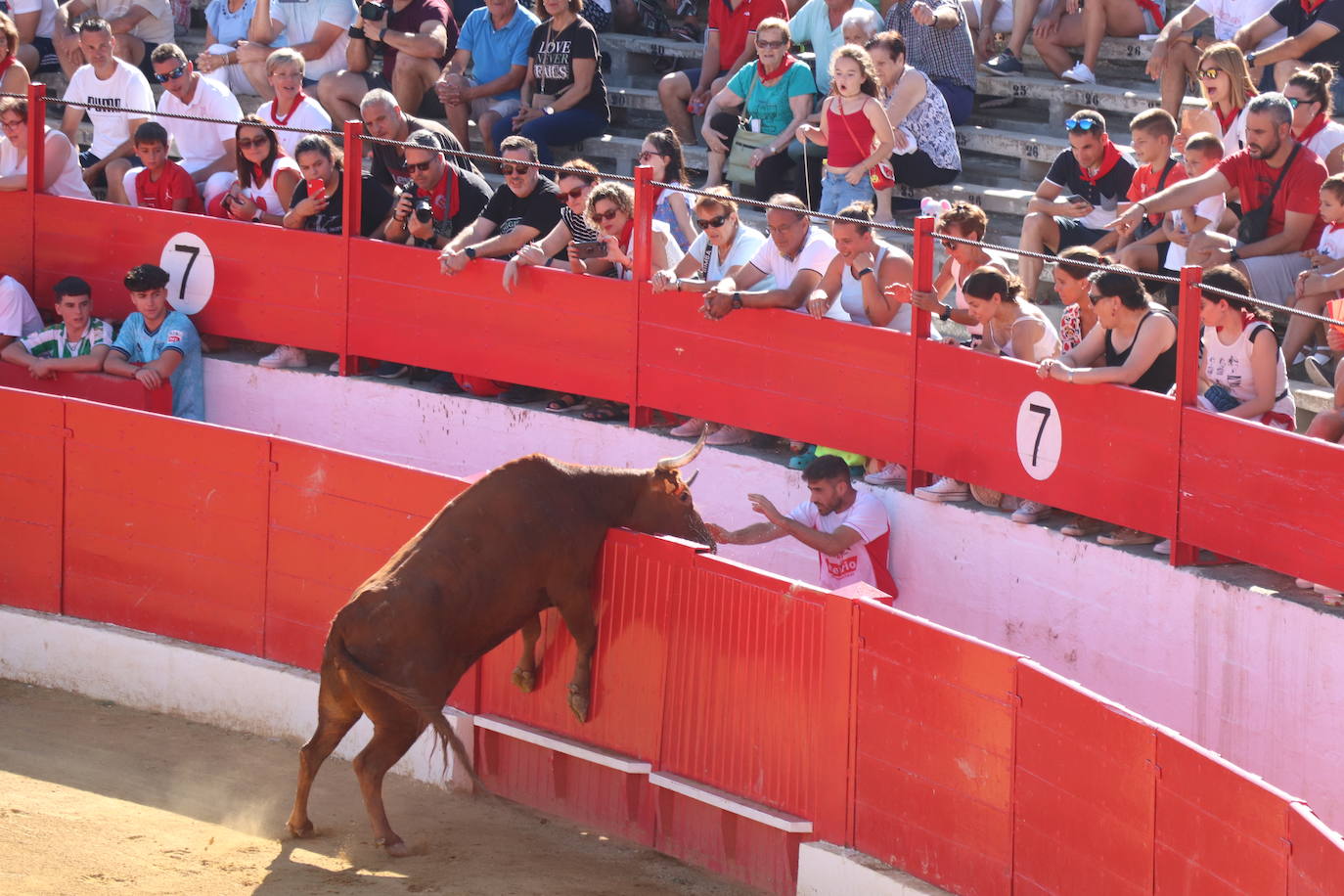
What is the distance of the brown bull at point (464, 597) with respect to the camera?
295 inches

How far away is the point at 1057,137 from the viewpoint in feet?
37.1

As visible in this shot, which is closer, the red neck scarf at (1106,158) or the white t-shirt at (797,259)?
the white t-shirt at (797,259)

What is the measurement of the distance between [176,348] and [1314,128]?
6.19 meters

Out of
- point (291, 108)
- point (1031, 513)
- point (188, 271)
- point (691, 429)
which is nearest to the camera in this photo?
point (1031, 513)

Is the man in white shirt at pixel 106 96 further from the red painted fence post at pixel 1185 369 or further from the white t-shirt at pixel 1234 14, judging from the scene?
the red painted fence post at pixel 1185 369

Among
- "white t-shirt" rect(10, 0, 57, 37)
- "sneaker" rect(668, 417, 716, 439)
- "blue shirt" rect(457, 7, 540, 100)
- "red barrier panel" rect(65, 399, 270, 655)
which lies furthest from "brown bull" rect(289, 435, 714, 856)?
"white t-shirt" rect(10, 0, 57, 37)

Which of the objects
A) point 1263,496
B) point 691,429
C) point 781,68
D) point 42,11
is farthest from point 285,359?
point 1263,496

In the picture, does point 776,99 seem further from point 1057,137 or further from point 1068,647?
point 1068,647

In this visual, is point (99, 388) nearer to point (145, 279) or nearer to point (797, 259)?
point (145, 279)

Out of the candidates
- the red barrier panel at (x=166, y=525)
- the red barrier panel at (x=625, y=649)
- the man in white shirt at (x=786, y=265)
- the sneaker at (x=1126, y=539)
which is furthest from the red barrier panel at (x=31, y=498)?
the sneaker at (x=1126, y=539)

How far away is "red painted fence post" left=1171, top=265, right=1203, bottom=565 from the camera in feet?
23.8

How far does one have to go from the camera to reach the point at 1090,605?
7848 millimetres

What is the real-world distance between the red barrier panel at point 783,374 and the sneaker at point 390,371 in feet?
5.98

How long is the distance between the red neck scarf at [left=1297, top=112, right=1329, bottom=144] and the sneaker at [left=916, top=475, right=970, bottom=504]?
2.35 m
